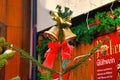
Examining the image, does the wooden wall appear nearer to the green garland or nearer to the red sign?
the green garland

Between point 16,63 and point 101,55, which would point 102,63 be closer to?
point 101,55

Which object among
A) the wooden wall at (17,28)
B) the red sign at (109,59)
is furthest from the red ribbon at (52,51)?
the wooden wall at (17,28)

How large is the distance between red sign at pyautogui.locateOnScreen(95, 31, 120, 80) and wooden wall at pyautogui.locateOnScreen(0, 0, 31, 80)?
3.50ft

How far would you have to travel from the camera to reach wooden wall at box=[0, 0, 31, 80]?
2.93 m

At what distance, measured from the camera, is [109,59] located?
1929 mm

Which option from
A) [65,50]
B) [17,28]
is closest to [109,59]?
[65,50]

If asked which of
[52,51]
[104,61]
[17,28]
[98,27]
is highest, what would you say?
[17,28]

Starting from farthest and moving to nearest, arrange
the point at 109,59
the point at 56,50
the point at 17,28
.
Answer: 1. the point at 17,28
2. the point at 109,59
3. the point at 56,50

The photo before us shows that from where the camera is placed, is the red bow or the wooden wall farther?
the wooden wall

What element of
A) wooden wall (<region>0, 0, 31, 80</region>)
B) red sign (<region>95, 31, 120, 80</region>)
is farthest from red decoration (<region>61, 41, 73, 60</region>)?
wooden wall (<region>0, 0, 31, 80</region>)

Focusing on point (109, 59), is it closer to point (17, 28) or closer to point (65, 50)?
point (65, 50)

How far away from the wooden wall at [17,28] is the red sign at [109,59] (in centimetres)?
107

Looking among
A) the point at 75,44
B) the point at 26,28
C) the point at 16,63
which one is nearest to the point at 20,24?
the point at 26,28

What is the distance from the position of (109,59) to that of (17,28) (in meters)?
1.30
